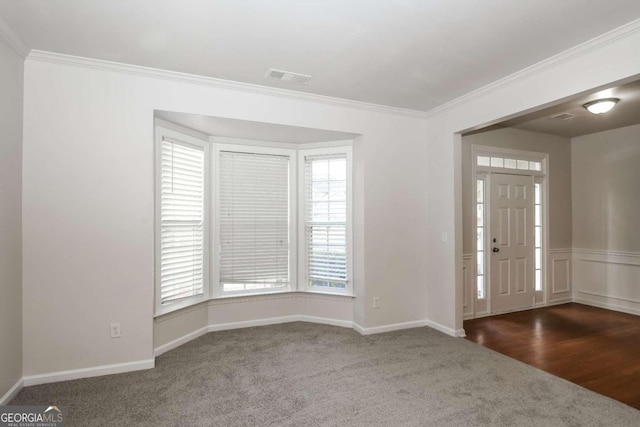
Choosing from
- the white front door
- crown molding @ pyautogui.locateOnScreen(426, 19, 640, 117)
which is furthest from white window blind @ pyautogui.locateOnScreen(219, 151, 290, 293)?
the white front door

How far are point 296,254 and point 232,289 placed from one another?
3.00 feet

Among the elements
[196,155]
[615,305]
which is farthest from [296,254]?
[615,305]

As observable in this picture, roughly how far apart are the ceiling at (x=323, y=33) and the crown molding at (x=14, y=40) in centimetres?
5

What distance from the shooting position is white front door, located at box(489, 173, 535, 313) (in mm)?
4973

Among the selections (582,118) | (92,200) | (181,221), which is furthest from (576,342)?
(92,200)

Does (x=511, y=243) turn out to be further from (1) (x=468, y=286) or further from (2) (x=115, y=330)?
(2) (x=115, y=330)

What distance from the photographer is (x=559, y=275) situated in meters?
5.59

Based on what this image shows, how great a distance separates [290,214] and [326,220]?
0.48 meters

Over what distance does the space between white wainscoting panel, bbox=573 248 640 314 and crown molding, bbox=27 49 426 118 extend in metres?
3.86

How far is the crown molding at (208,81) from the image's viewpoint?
9.29ft

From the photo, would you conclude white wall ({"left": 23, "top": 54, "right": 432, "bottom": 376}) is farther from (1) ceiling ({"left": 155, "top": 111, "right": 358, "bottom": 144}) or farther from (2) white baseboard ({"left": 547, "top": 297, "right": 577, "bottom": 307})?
(2) white baseboard ({"left": 547, "top": 297, "right": 577, "bottom": 307})

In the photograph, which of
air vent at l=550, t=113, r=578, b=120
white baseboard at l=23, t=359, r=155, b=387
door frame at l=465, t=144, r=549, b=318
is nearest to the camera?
white baseboard at l=23, t=359, r=155, b=387

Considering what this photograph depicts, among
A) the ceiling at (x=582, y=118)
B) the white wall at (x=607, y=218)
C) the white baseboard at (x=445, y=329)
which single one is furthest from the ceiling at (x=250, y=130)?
the white wall at (x=607, y=218)

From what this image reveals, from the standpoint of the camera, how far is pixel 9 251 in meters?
2.55
